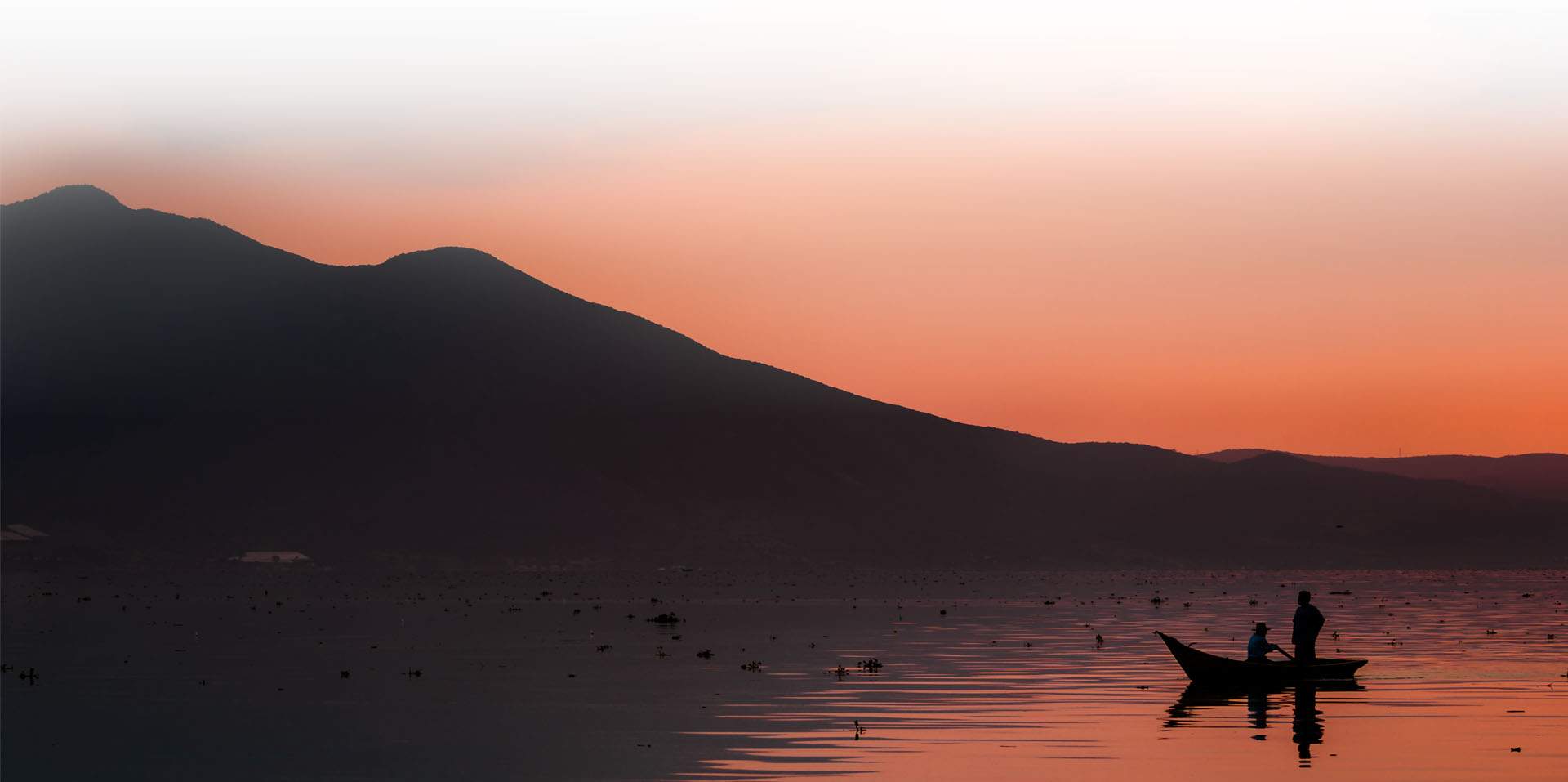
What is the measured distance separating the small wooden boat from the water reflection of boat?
0.19m

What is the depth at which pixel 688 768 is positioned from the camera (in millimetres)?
32656

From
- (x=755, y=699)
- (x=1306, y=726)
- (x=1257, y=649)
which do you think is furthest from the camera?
(x=1257, y=649)

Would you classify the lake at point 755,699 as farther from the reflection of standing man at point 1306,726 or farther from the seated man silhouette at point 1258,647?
the seated man silhouette at point 1258,647

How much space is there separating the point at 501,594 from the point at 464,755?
103 m

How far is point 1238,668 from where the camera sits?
4662cm

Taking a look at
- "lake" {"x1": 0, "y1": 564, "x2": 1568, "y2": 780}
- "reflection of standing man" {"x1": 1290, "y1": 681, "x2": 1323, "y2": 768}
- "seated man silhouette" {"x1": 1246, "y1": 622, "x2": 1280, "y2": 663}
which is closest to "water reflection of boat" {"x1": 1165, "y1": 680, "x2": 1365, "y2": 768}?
"reflection of standing man" {"x1": 1290, "y1": 681, "x2": 1323, "y2": 768}

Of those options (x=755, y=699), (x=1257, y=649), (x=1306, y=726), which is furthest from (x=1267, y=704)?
(x=755, y=699)

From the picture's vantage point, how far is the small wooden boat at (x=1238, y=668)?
46.6 m

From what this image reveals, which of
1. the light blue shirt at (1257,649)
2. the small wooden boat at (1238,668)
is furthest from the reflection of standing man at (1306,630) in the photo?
the light blue shirt at (1257,649)

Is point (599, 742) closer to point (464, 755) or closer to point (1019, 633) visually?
point (464, 755)

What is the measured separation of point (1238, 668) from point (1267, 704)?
3607 mm

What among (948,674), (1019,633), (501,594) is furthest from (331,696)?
(501,594)

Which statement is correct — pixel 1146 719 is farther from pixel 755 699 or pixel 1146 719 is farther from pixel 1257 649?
pixel 755 699

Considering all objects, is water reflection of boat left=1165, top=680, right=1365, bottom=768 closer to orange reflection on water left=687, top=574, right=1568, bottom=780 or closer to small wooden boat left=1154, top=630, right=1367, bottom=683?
orange reflection on water left=687, top=574, right=1568, bottom=780
